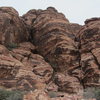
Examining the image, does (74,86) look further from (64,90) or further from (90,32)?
(90,32)

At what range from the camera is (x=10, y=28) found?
4281 centimetres

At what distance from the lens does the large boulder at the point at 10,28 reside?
41625 mm

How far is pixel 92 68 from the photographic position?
35969 millimetres

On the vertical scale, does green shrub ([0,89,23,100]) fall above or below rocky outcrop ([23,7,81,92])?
below

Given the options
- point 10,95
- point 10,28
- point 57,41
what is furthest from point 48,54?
point 10,95

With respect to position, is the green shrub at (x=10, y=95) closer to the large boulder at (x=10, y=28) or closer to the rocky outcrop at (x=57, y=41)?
the rocky outcrop at (x=57, y=41)

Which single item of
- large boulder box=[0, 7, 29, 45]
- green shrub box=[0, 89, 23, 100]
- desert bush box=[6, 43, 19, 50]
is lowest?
green shrub box=[0, 89, 23, 100]

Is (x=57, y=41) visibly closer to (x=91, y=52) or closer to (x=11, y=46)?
(x=91, y=52)

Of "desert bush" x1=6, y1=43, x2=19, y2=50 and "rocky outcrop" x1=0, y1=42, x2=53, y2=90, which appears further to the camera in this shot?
"desert bush" x1=6, y1=43, x2=19, y2=50

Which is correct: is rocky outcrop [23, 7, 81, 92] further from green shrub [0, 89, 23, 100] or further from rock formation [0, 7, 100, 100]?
green shrub [0, 89, 23, 100]

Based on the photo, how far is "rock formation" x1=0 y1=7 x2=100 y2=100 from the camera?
114 ft

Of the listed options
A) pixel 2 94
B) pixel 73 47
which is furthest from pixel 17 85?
pixel 73 47

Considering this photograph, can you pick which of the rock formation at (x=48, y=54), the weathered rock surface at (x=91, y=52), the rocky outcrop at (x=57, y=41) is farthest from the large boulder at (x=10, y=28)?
the weathered rock surface at (x=91, y=52)

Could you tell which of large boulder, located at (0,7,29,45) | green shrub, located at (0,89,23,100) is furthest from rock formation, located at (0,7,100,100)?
green shrub, located at (0,89,23,100)
